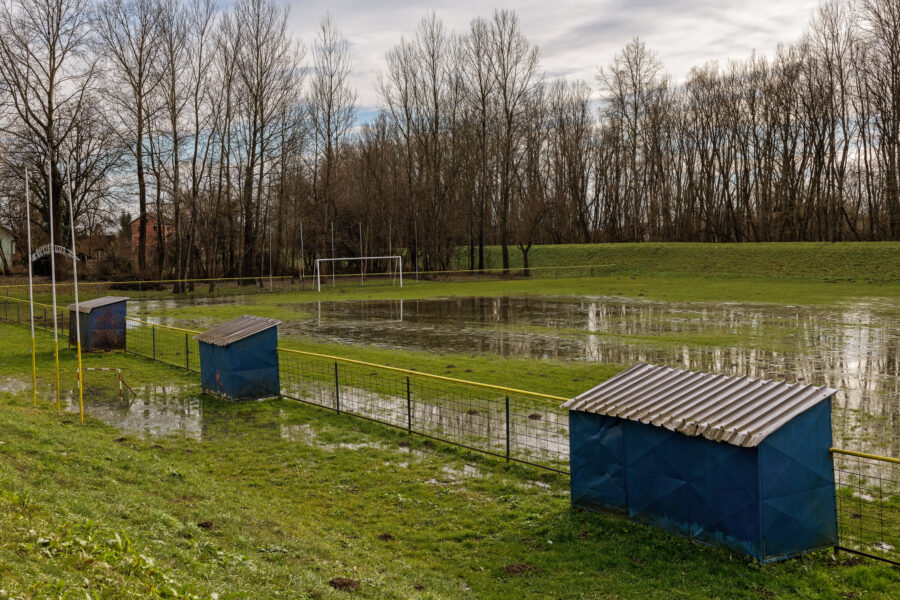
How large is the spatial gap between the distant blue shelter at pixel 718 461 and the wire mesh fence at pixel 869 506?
46 cm

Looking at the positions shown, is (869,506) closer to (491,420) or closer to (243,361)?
(491,420)

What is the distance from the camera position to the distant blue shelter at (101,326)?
68.9 feet

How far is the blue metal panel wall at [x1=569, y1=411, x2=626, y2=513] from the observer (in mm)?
7598

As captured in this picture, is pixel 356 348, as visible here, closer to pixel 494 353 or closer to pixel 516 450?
pixel 494 353

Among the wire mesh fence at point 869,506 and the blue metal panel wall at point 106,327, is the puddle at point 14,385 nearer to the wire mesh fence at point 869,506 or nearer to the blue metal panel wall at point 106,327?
the blue metal panel wall at point 106,327

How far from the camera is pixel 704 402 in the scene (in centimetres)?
731

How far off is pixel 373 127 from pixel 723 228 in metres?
39.7

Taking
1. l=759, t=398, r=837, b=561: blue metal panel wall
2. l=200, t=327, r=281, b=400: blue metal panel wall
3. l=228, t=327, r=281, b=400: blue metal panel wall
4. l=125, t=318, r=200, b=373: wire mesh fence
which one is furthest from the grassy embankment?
l=759, t=398, r=837, b=561: blue metal panel wall

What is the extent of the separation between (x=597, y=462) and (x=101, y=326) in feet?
59.4

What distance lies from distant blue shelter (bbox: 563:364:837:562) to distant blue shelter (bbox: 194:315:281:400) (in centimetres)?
828

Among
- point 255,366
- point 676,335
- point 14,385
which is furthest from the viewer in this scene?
point 676,335

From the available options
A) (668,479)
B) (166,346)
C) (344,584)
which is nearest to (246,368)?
(344,584)

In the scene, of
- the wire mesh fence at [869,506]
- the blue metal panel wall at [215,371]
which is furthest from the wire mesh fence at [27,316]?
the wire mesh fence at [869,506]

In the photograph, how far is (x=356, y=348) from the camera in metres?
21.2
